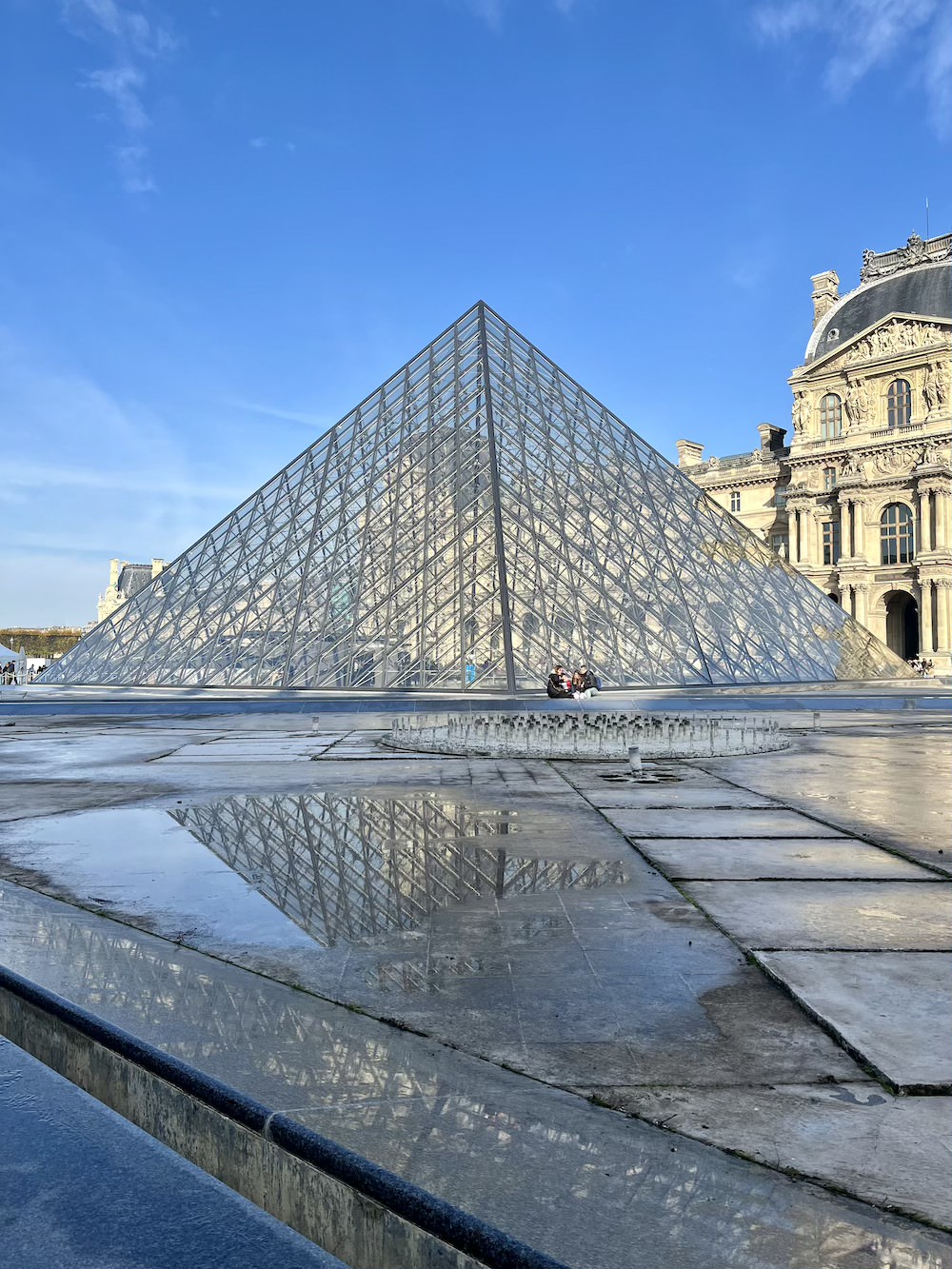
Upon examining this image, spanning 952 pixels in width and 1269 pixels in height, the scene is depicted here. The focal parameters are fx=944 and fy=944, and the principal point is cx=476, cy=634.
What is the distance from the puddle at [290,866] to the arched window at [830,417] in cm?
5263

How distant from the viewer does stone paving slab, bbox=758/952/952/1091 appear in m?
2.62

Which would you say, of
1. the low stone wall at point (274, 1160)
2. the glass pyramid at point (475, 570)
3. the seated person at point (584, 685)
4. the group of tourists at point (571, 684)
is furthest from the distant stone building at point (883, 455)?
the low stone wall at point (274, 1160)

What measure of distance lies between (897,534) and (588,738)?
4444cm

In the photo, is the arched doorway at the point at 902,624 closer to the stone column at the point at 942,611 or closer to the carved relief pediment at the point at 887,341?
the stone column at the point at 942,611

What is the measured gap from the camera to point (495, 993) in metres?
3.24

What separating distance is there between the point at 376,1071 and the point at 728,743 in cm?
1118

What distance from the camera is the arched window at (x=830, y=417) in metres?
54.0

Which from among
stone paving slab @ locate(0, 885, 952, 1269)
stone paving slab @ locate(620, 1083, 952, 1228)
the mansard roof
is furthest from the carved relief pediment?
stone paving slab @ locate(0, 885, 952, 1269)

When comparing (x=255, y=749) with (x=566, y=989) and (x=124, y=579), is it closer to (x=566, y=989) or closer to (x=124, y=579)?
(x=566, y=989)

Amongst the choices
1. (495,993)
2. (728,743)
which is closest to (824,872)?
(495,993)

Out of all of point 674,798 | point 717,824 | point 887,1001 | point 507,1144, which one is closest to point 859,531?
point 674,798

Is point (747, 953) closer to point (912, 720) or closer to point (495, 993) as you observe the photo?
point (495, 993)

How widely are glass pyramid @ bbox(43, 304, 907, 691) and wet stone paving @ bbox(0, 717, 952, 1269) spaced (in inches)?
594

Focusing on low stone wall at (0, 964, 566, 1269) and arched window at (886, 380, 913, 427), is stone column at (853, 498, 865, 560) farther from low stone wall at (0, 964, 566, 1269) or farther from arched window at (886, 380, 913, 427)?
low stone wall at (0, 964, 566, 1269)
